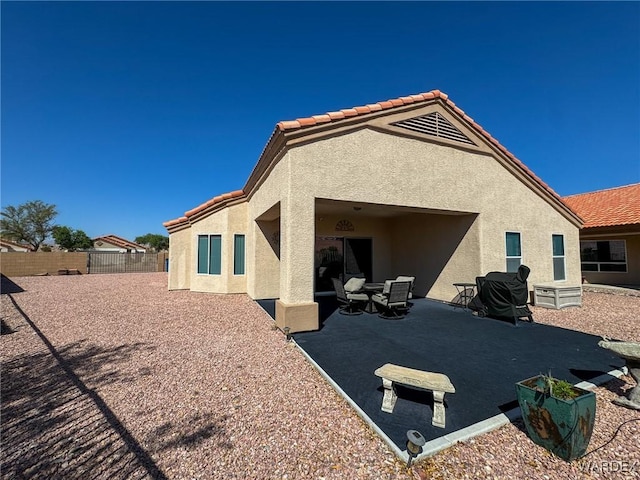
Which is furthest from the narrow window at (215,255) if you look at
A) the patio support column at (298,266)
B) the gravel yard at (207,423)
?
the patio support column at (298,266)

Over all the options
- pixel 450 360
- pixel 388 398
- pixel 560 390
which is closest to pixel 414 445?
pixel 388 398

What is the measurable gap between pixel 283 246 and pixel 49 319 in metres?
7.83

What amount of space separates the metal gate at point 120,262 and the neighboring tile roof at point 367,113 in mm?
19186

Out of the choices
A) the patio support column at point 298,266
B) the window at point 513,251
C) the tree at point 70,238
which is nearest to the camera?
the patio support column at point 298,266

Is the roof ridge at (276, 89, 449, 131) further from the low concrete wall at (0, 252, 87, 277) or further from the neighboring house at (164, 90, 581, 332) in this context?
the low concrete wall at (0, 252, 87, 277)

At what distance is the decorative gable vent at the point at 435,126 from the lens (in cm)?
869

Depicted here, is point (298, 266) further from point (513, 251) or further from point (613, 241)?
point (613, 241)

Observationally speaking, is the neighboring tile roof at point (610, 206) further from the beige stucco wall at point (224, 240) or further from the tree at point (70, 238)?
the tree at point (70, 238)

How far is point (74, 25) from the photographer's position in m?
8.35

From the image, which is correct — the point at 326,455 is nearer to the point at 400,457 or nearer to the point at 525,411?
the point at 400,457

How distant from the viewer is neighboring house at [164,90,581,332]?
7.05 meters

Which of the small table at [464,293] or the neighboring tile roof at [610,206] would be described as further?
the neighboring tile roof at [610,206]

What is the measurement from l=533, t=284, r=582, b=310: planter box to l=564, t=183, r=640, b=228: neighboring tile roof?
25.0ft

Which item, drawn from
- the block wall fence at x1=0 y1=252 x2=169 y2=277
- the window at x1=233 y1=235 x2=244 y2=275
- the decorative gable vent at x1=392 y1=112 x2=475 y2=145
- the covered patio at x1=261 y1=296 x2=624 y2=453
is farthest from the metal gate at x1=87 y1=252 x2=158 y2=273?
the decorative gable vent at x1=392 y1=112 x2=475 y2=145
